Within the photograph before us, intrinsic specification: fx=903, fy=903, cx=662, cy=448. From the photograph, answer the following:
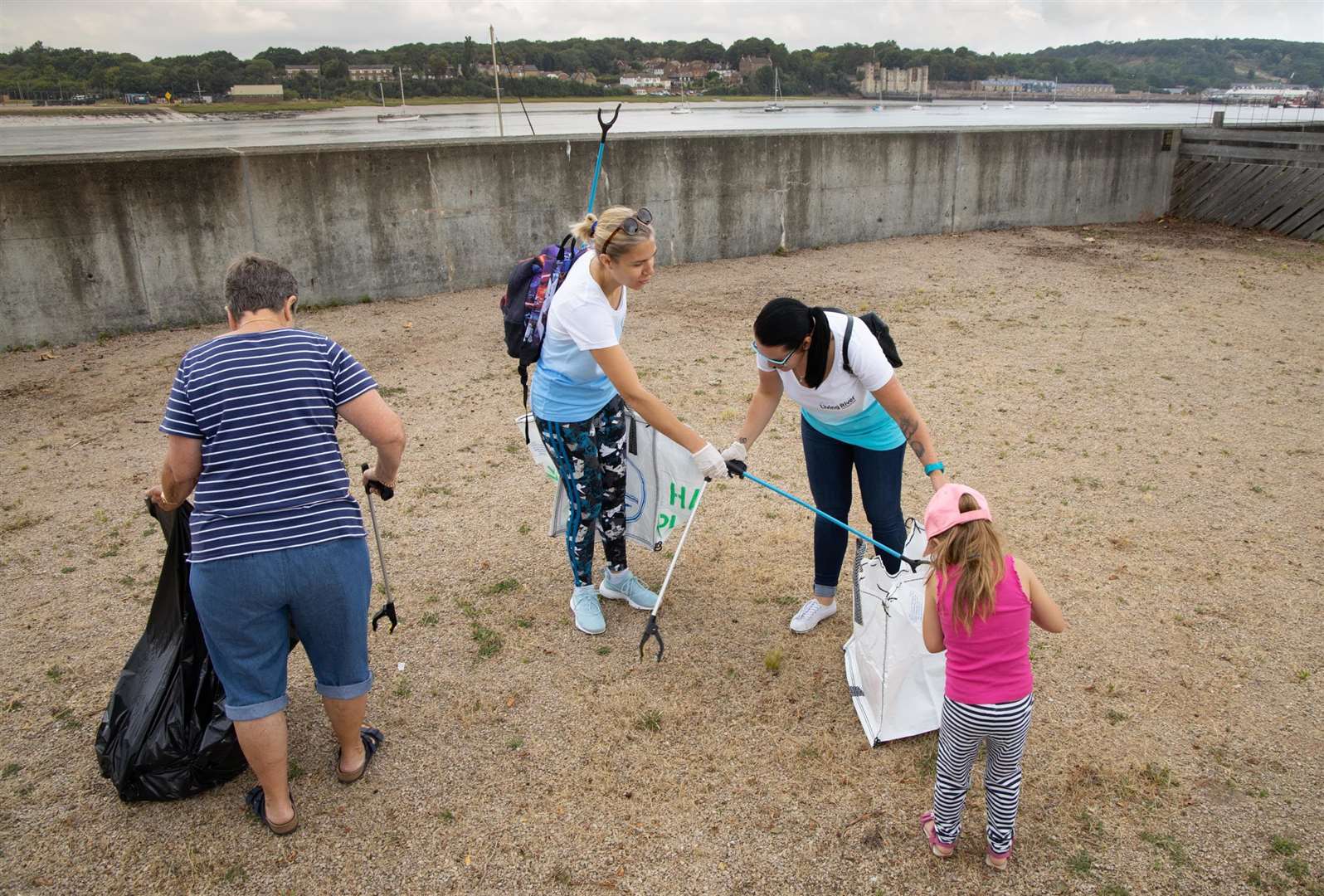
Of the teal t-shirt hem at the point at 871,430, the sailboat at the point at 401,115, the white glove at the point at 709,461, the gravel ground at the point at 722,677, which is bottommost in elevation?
the gravel ground at the point at 722,677

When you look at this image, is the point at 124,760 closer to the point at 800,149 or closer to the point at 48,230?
the point at 48,230

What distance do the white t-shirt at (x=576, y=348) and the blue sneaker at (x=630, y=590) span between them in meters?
0.89

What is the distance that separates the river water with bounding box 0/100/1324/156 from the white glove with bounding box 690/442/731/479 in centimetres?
774

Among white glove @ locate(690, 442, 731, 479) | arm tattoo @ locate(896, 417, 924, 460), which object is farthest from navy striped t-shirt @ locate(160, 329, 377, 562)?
arm tattoo @ locate(896, 417, 924, 460)

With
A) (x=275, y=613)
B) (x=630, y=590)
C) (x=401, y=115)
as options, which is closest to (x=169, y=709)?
(x=275, y=613)

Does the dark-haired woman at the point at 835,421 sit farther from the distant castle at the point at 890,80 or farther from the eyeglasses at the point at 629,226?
the distant castle at the point at 890,80

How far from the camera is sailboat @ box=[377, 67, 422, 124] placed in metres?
13.4

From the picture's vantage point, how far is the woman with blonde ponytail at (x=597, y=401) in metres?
3.09

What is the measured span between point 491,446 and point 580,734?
2.92 m

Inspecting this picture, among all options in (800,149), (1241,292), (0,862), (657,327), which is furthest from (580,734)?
(800,149)

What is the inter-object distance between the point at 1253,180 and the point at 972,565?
14584 millimetres

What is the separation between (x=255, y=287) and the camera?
237 centimetres

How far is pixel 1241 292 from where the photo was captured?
9609mm

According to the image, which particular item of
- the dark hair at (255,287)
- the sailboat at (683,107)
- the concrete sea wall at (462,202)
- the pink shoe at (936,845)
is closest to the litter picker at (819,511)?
the pink shoe at (936,845)
